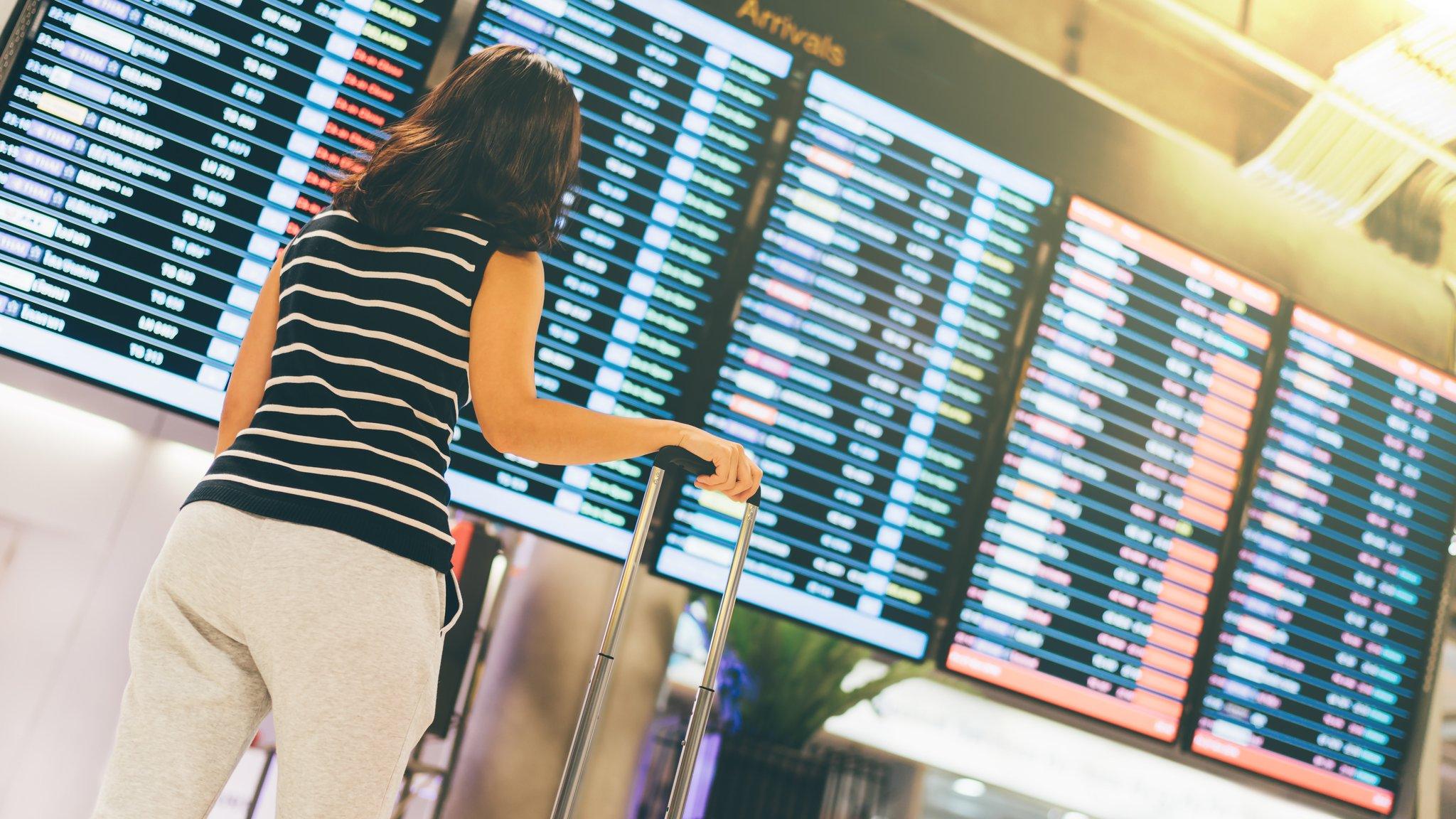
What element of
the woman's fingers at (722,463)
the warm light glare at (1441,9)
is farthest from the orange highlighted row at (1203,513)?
the woman's fingers at (722,463)

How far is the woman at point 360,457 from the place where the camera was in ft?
3.88

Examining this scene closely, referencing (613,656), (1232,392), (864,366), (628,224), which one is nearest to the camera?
Result: (613,656)

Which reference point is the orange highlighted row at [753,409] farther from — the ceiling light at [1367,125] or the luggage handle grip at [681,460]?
the ceiling light at [1367,125]

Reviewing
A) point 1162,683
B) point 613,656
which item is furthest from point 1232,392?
point 613,656

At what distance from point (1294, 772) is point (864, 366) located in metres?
1.81

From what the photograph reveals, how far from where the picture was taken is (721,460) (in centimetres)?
150

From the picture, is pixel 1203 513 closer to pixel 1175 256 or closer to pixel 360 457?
pixel 1175 256

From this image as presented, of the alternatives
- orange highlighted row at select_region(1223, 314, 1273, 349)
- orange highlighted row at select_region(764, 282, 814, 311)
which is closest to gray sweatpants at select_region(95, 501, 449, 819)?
orange highlighted row at select_region(764, 282, 814, 311)

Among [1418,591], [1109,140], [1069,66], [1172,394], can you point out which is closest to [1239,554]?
[1172,394]

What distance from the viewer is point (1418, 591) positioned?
329cm

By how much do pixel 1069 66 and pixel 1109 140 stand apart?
0.26m

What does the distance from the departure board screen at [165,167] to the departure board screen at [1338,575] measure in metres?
2.72

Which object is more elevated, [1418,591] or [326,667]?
[1418,591]

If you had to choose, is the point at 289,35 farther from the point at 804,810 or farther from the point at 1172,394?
the point at 1172,394
